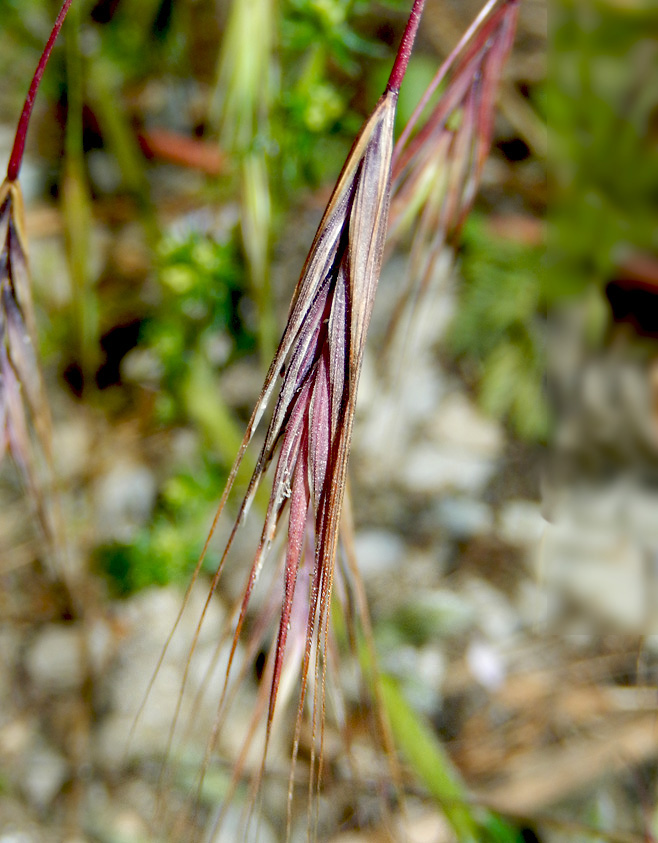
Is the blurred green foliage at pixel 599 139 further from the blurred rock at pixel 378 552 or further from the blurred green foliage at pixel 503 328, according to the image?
the blurred rock at pixel 378 552

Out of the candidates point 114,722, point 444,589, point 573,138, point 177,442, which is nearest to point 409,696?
point 444,589

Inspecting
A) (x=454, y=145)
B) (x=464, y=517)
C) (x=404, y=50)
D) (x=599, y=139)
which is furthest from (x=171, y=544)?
(x=599, y=139)

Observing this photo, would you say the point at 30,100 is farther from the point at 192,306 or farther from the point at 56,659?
the point at 56,659

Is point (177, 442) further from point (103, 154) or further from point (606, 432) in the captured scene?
point (606, 432)

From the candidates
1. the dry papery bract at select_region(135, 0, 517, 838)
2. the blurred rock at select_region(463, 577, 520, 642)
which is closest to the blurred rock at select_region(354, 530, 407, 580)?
the blurred rock at select_region(463, 577, 520, 642)

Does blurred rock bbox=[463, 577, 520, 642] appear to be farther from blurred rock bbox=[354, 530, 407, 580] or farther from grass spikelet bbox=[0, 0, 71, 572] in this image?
grass spikelet bbox=[0, 0, 71, 572]

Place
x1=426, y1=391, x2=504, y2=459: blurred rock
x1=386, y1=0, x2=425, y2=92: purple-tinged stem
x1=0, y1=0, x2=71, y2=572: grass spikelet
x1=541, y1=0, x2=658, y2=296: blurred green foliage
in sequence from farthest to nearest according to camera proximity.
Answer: x1=541, y1=0, x2=658, y2=296: blurred green foliage < x1=426, y1=391, x2=504, y2=459: blurred rock < x1=0, y1=0, x2=71, y2=572: grass spikelet < x1=386, y1=0, x2=425, y2=92: purple-tinged stem
